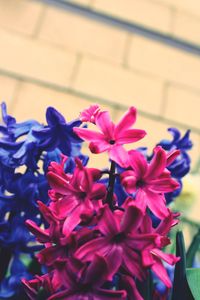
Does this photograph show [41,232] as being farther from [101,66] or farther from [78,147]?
[101,66]

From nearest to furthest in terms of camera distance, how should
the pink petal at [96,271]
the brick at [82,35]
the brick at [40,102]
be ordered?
the pink petal at [96,271], the brick at [40,102], the brick at [82,35]

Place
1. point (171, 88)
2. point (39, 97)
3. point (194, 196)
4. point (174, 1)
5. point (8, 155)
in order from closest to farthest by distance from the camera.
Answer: point (8, 155) < point (194, 196) < point (39, 97) < point (171, 88) < point (174, 1)

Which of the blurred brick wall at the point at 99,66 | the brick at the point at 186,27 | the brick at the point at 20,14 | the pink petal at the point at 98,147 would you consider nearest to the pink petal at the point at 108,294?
the pink petal at the point at 98,147

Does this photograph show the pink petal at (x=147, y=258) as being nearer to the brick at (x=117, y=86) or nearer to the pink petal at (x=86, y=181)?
the pink petal at (x=86, y=181)

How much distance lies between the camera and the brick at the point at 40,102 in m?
1.25

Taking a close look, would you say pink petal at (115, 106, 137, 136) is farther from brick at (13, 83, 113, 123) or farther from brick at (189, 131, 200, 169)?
brick at (189, 131, 200, 169)

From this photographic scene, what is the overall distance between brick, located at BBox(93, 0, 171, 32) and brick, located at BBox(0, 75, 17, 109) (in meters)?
0.38

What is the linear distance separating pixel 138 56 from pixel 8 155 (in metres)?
0.99

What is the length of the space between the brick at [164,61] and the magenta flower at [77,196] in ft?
3.48

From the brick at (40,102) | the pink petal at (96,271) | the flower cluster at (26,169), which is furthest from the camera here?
the brick at (40,102)

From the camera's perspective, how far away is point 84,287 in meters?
0.36

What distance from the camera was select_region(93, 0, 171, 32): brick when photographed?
4.71ft

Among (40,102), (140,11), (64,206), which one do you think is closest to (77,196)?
(64,206)

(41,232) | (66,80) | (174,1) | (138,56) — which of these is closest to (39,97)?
(66,80)
